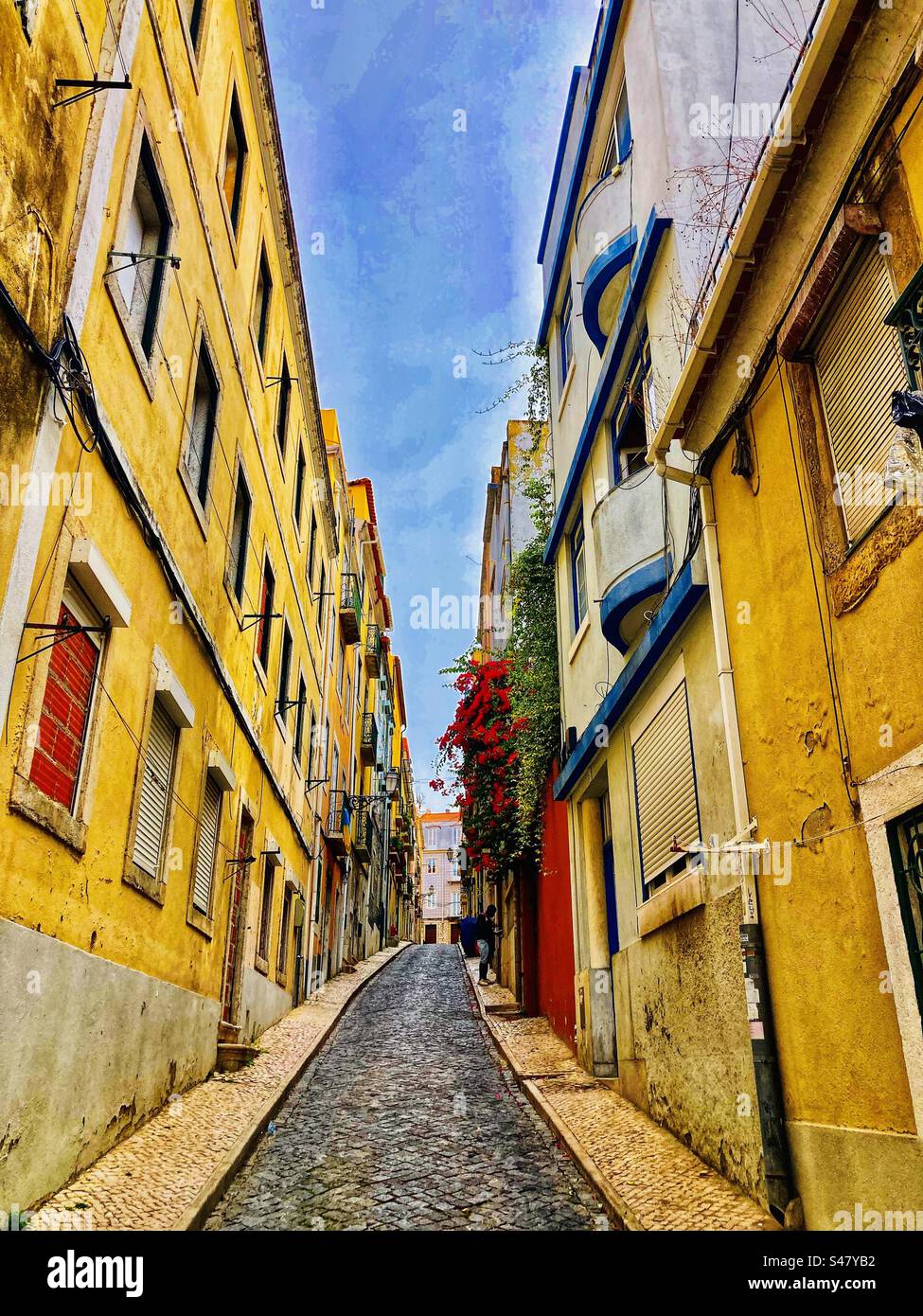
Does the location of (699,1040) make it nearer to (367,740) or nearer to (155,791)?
(155,791)

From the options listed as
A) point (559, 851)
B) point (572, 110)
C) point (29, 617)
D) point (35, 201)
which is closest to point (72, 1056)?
point (29, 617)

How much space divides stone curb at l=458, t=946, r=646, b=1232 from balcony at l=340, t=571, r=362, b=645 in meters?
14.8

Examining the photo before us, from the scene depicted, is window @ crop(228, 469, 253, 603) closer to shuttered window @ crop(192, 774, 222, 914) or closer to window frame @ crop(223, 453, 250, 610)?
window frame @ crop(223, 453, 250, 610)

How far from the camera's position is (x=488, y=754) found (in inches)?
646

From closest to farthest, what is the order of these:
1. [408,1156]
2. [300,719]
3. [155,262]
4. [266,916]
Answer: [408,1156], [155,262], [266,916], [300,719]

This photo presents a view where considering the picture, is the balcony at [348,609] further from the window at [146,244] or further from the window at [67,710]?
the window at [67,710]

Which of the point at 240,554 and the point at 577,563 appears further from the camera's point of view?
the point at 577,563

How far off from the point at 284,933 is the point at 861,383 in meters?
13.8

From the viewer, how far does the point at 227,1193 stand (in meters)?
6.35

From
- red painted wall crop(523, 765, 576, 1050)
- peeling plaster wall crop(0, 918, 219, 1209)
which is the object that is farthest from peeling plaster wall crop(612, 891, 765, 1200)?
peeling plaster wall crop(0, 918, 219, 1209)

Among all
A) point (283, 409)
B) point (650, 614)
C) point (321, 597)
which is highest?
point (283, 409)

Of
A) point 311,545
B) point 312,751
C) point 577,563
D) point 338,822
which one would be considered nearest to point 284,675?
point 312,751

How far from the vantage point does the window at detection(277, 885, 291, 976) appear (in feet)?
52.5
